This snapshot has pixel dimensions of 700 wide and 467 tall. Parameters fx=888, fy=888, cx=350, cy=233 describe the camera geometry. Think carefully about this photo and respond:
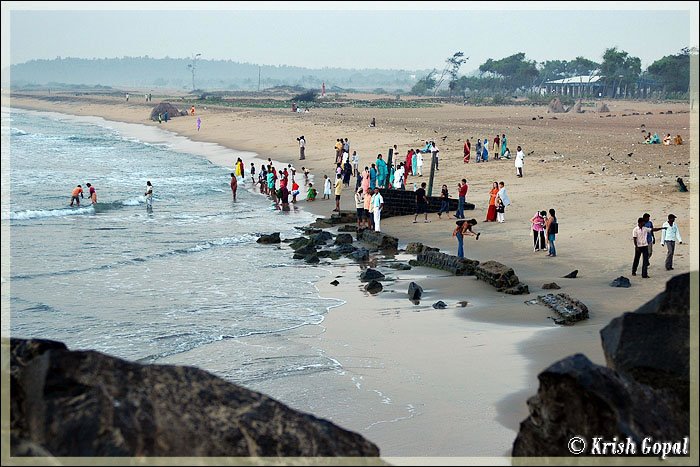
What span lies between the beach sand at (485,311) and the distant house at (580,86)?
282ft

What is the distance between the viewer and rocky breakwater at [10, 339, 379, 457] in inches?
196

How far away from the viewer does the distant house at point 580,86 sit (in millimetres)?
118750

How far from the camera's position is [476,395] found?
34.9ft

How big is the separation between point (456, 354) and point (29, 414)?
26.3 feet

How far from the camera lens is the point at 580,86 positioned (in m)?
121

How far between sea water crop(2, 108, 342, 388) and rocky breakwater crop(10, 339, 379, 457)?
630 cm

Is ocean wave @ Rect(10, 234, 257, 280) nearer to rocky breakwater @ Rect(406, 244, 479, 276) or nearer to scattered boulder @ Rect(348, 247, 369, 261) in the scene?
scattered boulder @ Rect(348, 247, 369, 261)

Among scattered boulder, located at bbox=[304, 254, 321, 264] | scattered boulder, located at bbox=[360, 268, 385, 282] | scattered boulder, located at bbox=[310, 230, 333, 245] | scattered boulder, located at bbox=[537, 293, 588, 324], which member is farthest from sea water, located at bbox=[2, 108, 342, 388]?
scattered boulder, located at bbox=[537, 293, 588, 324]

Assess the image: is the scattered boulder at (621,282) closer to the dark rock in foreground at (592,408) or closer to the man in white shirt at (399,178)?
the dark rock in foreground at (592,408)

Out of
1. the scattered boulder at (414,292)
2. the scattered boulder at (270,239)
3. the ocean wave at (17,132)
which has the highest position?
the scattered boulder at (414,292)

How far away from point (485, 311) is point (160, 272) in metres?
8.42

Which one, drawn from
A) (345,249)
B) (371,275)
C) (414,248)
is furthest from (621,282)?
(345,249)

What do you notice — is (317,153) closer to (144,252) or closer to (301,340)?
(144,252)

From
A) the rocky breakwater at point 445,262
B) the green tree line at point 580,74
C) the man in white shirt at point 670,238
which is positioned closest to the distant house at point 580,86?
the green tree line at point 580,74
